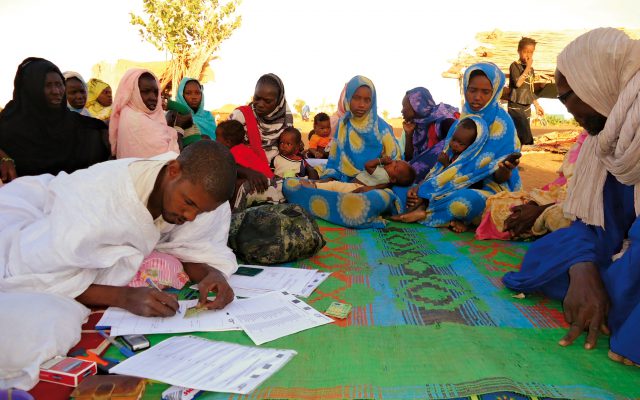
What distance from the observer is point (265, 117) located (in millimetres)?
5035

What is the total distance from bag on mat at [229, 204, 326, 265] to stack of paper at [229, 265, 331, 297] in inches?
5.2

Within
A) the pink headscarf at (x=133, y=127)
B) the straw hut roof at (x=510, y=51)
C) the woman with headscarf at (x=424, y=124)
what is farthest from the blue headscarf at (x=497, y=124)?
the straw hut roof at (x=510, y=51)

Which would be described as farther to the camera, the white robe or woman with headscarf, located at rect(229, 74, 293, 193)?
woman with headscarf, located at rect(229, 74, 293, 193)

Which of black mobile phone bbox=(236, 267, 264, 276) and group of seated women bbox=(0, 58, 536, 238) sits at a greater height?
group of seated women bbox=(0, 58, 536, 238)

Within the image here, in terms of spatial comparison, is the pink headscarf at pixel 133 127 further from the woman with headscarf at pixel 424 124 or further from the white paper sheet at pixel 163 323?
the woman with headscarf at pixel 424 124

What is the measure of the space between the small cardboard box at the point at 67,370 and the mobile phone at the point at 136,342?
0.17 metres

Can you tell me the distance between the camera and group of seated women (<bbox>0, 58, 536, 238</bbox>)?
12.6ft

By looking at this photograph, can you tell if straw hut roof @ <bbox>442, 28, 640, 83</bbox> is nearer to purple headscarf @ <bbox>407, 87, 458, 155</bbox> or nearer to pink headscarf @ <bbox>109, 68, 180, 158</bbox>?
purple headscarf @ <bbox>407, 87, 458, 155</bbox>

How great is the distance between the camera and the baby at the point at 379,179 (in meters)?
4.54

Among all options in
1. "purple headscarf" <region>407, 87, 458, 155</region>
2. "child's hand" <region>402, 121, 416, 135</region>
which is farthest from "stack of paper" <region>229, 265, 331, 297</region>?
"child's hand" <region>402, 121, 416, 135</region>

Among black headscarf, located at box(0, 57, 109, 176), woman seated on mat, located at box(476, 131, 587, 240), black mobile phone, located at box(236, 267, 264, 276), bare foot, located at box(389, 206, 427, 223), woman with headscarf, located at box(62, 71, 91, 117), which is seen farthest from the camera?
woman with headscarf, located at box(62, 71, 91, 117)

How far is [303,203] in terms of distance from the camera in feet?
14.8

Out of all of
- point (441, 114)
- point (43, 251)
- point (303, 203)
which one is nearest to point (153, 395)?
point (43, 251)

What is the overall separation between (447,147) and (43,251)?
358 cm
